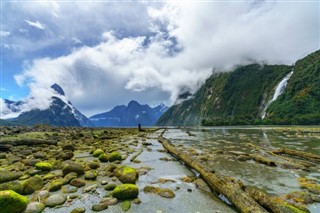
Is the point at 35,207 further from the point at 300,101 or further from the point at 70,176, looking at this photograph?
the point at 300,101

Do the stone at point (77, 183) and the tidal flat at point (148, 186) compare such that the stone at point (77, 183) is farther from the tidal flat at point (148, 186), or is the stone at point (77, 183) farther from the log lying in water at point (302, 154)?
the log lying in water at point (302, 154)

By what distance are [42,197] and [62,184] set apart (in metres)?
1.69

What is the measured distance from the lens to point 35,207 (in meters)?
8.47

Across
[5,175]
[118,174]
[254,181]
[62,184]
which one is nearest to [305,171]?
[254,181]

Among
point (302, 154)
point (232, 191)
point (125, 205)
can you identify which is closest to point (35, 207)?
point (125, 205)

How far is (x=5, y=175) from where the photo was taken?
11.6 meters

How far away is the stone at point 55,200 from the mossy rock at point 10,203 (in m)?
0.98

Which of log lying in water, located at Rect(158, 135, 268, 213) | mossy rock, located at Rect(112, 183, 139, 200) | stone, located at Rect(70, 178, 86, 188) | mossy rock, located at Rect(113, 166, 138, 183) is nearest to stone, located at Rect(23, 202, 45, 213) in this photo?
stone, located at Rect(70, 178, 86, 188)

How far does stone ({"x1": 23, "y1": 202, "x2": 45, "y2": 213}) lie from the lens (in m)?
8.25

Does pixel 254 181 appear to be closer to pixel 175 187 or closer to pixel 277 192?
pixel 277 192

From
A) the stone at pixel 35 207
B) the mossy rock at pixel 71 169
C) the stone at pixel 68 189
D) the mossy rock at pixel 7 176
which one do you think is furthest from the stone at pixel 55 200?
the mossy rock at pixel 7 176

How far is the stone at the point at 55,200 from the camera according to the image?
8961mm

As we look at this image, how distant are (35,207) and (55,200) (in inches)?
32.9

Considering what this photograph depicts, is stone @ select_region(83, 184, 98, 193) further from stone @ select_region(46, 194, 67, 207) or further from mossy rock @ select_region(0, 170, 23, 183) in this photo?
mossy rock @ select_region(0, 170, 23, 183)
